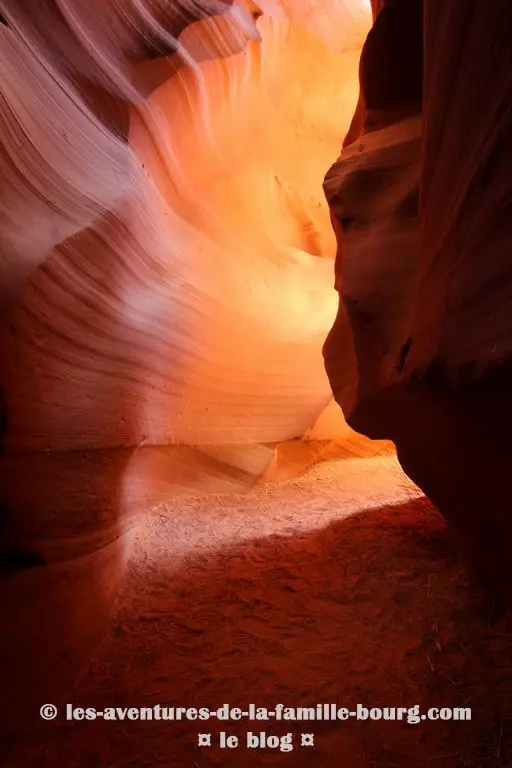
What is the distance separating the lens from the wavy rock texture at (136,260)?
2266mm

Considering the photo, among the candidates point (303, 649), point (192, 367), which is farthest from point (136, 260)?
point (303, 649)

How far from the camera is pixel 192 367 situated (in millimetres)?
4191

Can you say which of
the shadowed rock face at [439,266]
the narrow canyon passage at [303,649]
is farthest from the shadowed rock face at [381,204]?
the narrow canyon passage at [303,649]

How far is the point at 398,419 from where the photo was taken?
2.35 meters

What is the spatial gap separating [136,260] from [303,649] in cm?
236

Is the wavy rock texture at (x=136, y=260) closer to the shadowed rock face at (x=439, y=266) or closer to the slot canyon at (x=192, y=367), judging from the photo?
the slot canyon at (x=192, y=367)

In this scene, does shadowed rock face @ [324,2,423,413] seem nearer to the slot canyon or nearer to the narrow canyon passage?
the slot canyon

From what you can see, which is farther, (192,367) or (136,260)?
(192,367)

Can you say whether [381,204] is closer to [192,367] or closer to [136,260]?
[136,260]

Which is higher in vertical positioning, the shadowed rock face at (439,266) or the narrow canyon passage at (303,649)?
the shadowed rock face at (439,266)

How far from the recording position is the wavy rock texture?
2.27 metres

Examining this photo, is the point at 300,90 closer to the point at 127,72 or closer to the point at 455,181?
the point at 127,72

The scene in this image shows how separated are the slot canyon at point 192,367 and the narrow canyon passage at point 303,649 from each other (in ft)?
0.04

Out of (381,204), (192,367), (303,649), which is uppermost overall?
(381,204)
